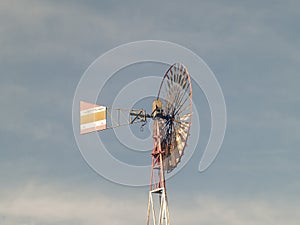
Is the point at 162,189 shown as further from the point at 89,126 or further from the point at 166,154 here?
the point at 89,126

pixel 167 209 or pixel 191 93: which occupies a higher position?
pixel 191 93

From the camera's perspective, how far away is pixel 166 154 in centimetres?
11481

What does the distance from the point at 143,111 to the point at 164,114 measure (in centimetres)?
274

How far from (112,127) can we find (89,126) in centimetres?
295

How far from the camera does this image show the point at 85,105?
378 feet

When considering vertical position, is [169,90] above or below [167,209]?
above

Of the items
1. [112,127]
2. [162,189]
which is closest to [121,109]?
[112,127]

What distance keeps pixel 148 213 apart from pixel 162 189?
3.43m

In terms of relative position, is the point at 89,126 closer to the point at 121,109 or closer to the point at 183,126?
the point at 121,109

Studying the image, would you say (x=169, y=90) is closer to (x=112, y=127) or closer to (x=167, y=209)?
(x=112, y=127)

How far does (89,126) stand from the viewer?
115m

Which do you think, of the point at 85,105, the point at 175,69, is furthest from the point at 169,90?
the point at 85,105

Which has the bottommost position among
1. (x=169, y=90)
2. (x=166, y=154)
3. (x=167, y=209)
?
(x=167, y=209)

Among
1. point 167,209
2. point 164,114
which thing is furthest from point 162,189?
point 164,114
